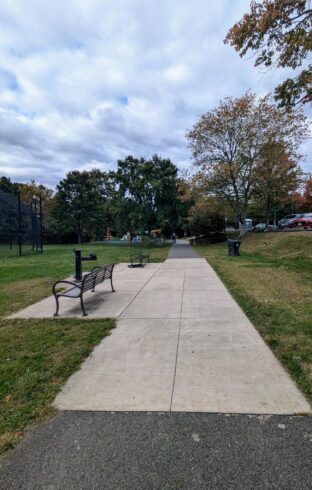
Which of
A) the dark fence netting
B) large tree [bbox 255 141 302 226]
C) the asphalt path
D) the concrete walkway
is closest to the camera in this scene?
the asphalt path

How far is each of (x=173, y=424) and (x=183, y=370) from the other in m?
0.95

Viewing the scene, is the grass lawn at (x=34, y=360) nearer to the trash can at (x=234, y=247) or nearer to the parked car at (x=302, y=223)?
the trash can at (x=234, y=247)

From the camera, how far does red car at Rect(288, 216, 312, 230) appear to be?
3012cm

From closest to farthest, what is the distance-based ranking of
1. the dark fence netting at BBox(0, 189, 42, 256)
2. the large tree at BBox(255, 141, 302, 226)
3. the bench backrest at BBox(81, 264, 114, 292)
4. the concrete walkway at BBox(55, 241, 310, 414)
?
the concrete walkway at BBox(55, 241, 310, 414) < the bench backrest at BBox(81, 264, 114, 292) < the dark fence netting at BBox(0, 189, 42, 256) < the large tree at BBox(255, 141, 302, 226)

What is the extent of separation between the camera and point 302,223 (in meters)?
30.9

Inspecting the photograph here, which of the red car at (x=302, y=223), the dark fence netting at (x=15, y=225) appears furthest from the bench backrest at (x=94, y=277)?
the red car at (x=302, y=223)

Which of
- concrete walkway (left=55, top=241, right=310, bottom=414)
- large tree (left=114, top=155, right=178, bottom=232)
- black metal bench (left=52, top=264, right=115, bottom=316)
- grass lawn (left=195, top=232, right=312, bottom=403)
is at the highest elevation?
large tree (left=114, top=155, right=178, bottom=232)

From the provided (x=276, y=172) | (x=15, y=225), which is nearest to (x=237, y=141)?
(x=276, y=172)

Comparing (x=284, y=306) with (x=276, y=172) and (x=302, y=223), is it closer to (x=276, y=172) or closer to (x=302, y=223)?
(x=276, y=172)

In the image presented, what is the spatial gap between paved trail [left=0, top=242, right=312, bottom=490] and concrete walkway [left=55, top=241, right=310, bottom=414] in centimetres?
1

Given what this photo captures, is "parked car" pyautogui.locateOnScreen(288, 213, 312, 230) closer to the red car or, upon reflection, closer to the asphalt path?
the red car

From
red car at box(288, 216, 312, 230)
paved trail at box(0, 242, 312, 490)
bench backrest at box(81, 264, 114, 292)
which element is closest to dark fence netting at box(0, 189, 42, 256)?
bench backrest at box(81, 264, 114, 292)

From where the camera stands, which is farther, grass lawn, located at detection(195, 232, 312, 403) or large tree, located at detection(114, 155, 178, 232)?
large tree, located at detection(114, 155, 178, 232)

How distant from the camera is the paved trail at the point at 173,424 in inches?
76.6
